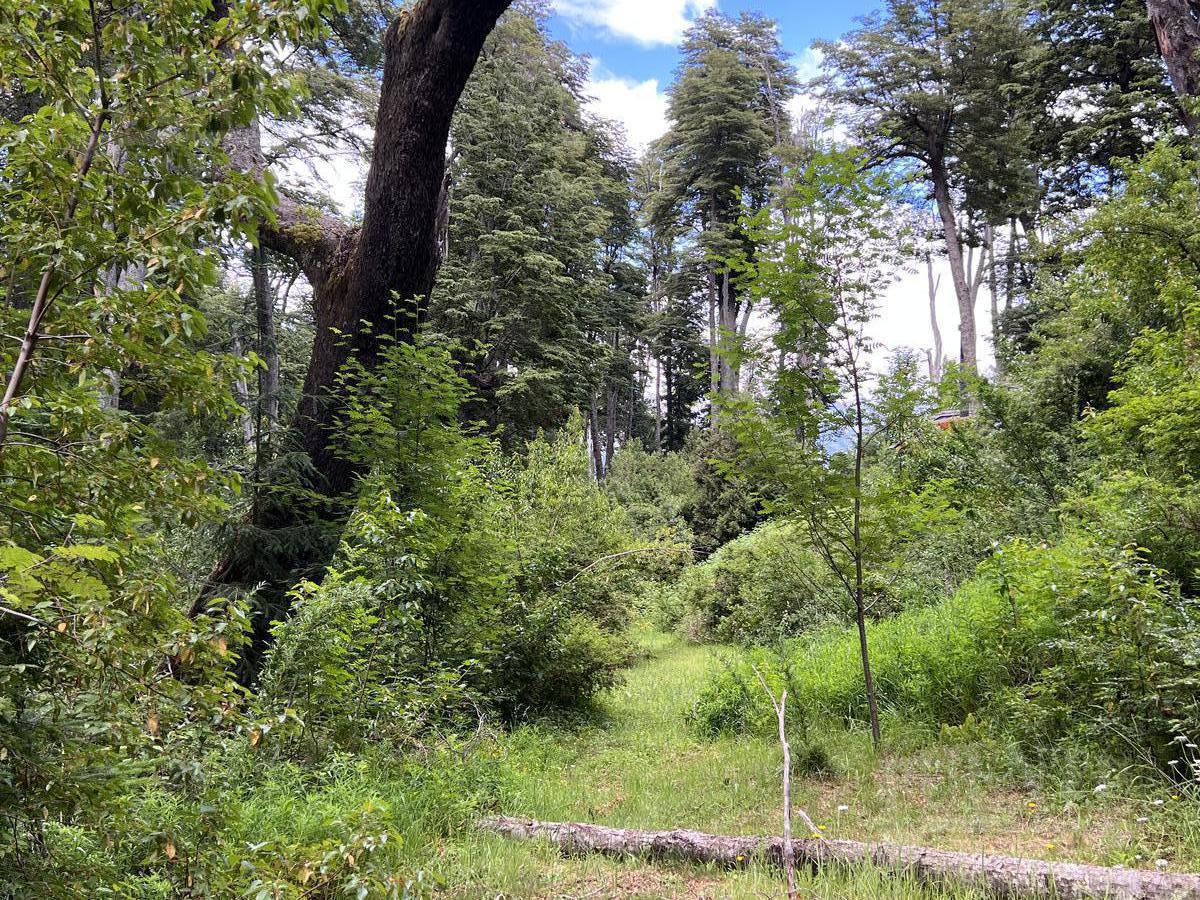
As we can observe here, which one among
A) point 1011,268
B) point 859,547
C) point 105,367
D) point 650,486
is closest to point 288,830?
point 105,367

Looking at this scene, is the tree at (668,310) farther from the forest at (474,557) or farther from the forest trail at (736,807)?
the forest trail at (736,807)

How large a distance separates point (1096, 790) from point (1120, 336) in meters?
7.81

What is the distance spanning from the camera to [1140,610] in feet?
12.3

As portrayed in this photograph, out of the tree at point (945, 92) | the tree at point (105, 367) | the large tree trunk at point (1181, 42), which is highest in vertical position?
the tree at point (945, 92)

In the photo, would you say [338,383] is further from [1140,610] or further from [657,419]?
[657,419]

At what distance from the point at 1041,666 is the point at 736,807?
101 inches

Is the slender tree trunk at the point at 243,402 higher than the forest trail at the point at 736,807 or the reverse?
higher

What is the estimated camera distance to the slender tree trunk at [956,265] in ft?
67.8

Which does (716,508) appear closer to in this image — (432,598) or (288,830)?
(432,598)

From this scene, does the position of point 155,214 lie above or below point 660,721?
above

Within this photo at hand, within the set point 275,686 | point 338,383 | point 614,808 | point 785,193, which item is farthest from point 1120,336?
point 275,686

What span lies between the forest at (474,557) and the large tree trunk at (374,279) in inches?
1.4

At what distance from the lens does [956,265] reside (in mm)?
21359

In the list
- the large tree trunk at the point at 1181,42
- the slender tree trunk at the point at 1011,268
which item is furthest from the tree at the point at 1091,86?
the large tree trunk at the point at 1181,42
